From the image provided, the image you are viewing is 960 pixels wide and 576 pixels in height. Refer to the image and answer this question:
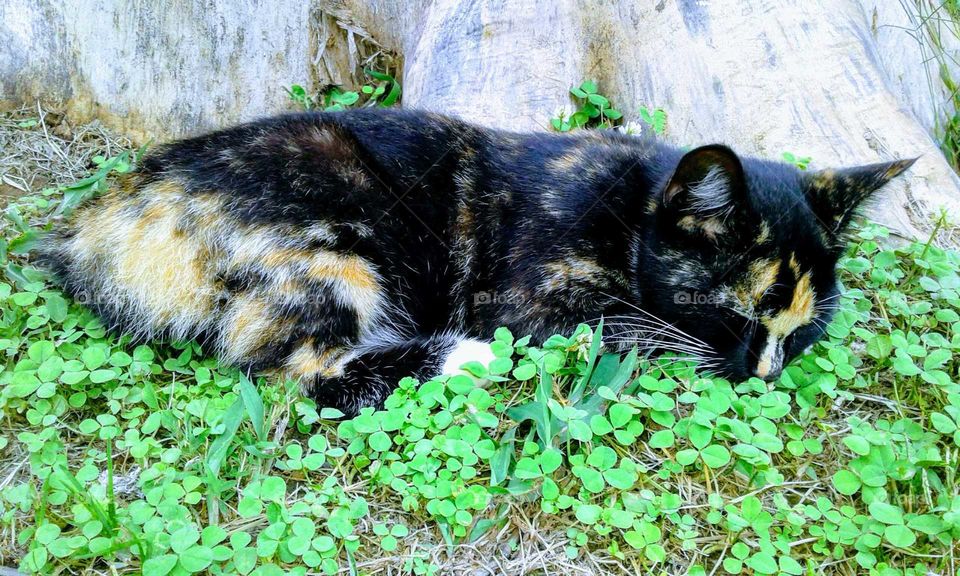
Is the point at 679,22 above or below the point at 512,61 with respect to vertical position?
above

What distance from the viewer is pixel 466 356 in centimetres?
279

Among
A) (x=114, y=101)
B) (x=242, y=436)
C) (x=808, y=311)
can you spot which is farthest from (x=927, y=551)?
(x=114, y=101)

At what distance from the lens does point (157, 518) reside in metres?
2.12

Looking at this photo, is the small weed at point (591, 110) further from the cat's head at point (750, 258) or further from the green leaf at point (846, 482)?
the green leaf at point (846, 482)

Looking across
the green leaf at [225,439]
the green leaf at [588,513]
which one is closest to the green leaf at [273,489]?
the green leaf at [225,439]

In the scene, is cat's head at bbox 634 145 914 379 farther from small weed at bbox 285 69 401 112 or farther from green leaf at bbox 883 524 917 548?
small weed at bbox 285 69 401 112

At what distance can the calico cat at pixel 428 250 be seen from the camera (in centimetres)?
265

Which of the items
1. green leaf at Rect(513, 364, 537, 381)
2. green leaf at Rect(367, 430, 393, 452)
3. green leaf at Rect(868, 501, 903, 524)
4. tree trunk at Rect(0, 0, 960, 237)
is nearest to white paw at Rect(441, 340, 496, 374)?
green leaf at Rect(513, 364, 537, 381)

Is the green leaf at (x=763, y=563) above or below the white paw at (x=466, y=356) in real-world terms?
below

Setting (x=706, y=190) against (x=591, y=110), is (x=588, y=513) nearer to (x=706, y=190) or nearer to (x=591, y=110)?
(x=706, y=190)

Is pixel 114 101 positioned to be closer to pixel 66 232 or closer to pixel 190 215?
pixel 66 232

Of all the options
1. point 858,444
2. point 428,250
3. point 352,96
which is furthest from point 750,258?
point 352,96

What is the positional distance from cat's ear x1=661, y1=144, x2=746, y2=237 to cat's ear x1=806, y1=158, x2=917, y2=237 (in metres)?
0.40

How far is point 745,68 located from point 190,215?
270 centimetres
